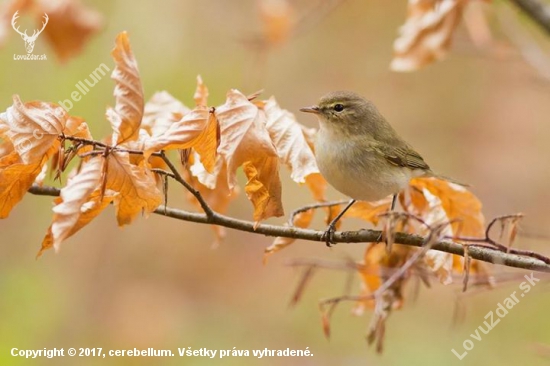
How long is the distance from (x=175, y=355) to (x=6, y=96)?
84.0 inches

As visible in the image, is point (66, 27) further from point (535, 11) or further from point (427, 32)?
point (535, 11)

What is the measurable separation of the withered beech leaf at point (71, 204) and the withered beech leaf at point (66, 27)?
1443mm

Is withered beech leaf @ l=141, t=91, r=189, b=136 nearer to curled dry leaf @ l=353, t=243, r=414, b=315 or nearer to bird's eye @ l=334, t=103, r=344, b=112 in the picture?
curled dry leaf @ l=353, t=243, r=414, b=315

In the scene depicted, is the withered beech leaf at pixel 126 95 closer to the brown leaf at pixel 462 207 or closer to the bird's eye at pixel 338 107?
the brown leaf at pixel 462 207

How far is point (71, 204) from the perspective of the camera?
1.79 metres

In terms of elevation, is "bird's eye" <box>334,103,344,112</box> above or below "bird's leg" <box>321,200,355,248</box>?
above

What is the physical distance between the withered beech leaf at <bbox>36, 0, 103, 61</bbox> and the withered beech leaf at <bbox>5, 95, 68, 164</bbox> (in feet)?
4.05

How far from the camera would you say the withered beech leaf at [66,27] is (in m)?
3.13

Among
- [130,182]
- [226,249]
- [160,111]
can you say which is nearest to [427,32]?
[160,111]

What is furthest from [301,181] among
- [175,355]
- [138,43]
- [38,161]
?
[138,43]

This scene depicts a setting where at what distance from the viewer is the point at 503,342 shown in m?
5.20

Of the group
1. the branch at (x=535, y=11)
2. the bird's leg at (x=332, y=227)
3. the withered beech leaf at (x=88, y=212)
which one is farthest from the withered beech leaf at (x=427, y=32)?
the withered beech leaf at (x=88, y=212)

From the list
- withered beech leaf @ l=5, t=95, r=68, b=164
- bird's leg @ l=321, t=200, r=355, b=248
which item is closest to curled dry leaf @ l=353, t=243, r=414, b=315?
bird's leg @ l=321, t=200, r=355, b=248

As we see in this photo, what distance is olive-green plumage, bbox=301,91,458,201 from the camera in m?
2.86
